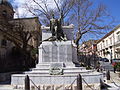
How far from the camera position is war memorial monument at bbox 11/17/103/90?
9.00 meters

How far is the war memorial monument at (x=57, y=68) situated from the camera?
9.00 metres

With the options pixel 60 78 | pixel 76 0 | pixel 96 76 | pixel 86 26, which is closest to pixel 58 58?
pixel 60 78

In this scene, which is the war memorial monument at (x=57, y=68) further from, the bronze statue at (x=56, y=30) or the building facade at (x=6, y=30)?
the building facade at (x=6, y=30)

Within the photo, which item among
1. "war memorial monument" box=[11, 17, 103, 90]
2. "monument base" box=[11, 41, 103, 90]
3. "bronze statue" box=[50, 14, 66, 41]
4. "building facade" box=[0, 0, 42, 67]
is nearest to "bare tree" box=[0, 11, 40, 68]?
"building facade" box=[0, 0, 42, 67]

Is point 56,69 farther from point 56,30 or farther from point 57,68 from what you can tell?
point 56,30

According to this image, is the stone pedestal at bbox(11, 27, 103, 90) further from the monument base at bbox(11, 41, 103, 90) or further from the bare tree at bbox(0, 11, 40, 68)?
the bare tree at bbox(0, 11, 40, 68)

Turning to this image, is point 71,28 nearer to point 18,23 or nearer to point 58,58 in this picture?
point 58,58

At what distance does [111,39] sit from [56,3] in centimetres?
3269

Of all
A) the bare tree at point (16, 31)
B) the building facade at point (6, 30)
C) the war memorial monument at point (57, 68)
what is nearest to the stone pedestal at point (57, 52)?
the war memorial monument at point (57, 68)

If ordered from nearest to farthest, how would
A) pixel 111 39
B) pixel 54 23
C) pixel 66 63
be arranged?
pixel 66 63, pixel 54 23, pixel 111 39

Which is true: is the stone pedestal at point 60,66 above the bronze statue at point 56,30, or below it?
below

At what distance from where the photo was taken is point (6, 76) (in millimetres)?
15977

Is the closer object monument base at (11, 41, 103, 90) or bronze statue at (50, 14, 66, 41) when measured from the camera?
monument base at (11, 41, 103, 90)

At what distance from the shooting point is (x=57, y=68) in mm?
9945
